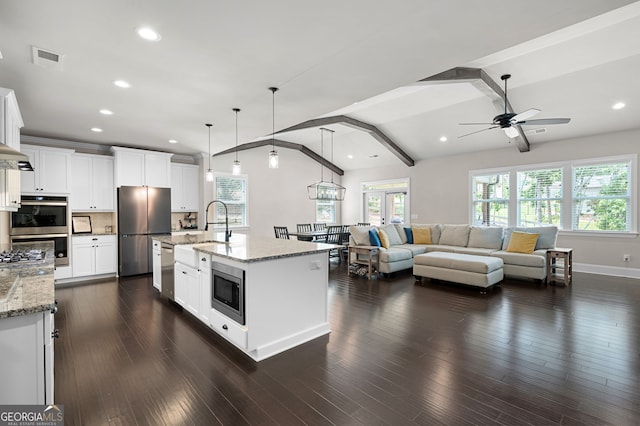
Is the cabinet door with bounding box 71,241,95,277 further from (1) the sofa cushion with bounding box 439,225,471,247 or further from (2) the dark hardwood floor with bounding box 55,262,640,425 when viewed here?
(1) the sofa cushion with bounding box 439,225,471,247

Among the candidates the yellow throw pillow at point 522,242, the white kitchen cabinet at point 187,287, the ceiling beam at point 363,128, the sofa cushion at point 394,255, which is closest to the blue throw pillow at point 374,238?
the sofa cushion at point 394,255

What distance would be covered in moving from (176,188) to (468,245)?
6552mm

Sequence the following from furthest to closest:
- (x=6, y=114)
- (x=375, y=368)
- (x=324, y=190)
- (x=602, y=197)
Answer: (x=324, y=190), (x=602, y=197), (x=6, y=114), (x=375, y=368)

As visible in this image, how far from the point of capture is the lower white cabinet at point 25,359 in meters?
1.32

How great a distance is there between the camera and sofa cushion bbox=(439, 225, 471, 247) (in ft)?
21.8

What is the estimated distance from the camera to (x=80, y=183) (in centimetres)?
561

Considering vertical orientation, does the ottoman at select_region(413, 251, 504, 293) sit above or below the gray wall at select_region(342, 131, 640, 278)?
below

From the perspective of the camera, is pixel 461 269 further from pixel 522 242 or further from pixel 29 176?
pixel 29 176

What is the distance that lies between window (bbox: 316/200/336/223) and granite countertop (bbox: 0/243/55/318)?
26.2 ft

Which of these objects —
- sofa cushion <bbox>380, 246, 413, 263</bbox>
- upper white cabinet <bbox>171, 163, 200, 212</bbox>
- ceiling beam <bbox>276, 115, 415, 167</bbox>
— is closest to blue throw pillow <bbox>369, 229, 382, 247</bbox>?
sofa cushion <bbox>380, 246, 413, 263</bbox>

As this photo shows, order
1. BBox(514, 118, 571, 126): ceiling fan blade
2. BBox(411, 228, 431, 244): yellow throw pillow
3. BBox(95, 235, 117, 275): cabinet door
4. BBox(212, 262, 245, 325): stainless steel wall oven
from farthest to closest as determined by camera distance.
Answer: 1. BBox(411, 228, 431, 244): yellow throw pillow
2. BBox(95, 235, 117, 275): cabinet door
3. BBox(514, 118, 571, 126): ceiling fan blade
4. BBox(212, 262, 245, 325): stainless steel wall oven

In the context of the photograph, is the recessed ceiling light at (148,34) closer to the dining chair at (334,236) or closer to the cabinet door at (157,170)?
the cabinet door at (157,170)

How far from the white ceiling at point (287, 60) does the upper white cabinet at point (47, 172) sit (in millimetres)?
349

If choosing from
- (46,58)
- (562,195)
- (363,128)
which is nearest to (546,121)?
(562,195)
